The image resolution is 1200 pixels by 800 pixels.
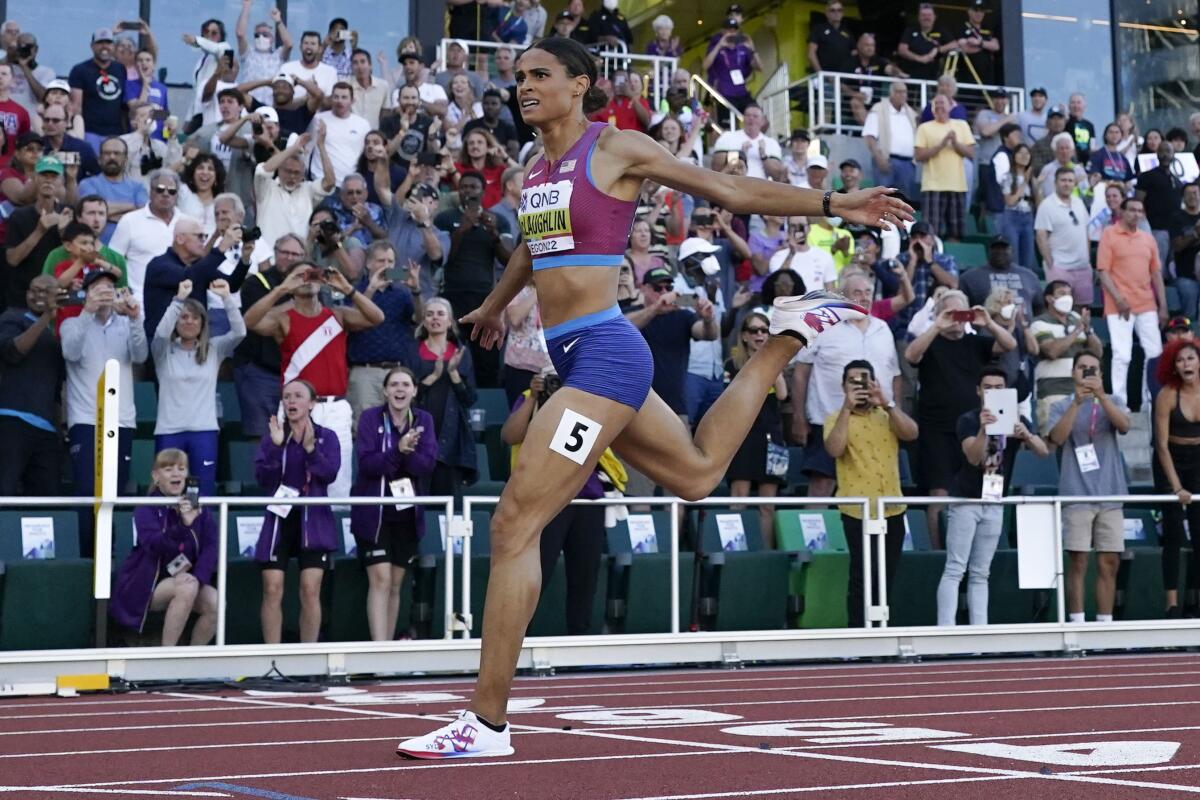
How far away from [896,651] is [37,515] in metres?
5.65

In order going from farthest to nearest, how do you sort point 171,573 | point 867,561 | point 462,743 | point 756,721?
point 867,561 → point 171,573 → point 756,721 → point 462,743

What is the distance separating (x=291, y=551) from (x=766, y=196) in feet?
19.7

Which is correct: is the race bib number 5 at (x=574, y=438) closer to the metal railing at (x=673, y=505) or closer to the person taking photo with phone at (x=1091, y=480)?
the metal railing at (x=673, y=505)

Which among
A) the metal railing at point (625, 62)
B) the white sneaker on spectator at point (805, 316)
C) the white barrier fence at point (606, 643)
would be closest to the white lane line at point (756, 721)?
the white sneaker on spectator at point (805, 316)

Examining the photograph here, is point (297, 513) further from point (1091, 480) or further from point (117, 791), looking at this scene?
point (1091, 480)

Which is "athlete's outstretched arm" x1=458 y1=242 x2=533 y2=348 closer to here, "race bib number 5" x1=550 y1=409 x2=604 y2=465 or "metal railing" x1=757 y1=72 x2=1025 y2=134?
"race bib number 5" x1=550 y1=409 x2=604 y2=465

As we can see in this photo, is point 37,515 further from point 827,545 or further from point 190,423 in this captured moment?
point 827,545

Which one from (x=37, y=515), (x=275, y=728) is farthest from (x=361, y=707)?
(x=37, y=515)

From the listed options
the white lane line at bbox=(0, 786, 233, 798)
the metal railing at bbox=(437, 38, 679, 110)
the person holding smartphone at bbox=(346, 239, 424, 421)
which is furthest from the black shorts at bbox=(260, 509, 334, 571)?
the metal railing at bbox=(437, 38, 679, 110)

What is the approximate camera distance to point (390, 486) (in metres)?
10.8

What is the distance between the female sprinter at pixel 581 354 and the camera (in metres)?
5.34

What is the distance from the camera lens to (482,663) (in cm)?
543

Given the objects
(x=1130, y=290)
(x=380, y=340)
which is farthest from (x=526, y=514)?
(x=1130, y=290)

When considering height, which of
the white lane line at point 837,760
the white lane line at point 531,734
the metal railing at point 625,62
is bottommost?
the white lane line at point 531,734
